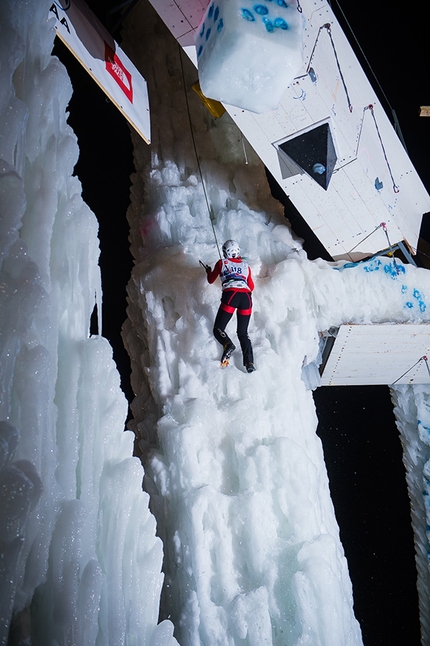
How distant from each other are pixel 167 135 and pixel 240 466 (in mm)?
3974

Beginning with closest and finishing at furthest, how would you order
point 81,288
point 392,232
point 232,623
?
point 81,288, point 232,623, point 392,232

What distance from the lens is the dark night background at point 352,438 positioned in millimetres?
9352

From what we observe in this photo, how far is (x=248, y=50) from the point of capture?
445 cm

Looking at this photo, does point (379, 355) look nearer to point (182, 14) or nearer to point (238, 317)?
point (238, 317)

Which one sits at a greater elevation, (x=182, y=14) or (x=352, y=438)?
(x=182, y=14)

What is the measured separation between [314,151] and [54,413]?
157 inches

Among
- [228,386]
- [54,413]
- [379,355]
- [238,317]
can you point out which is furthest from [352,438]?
[54,413]

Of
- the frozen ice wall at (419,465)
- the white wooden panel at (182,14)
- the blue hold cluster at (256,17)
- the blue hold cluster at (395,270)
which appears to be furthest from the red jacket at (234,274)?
the frozen ice wall at (419,465)

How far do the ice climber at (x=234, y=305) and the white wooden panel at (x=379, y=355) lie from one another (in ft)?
4.30

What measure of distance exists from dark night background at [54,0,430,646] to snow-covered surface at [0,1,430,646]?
2.40m

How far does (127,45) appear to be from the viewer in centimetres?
727

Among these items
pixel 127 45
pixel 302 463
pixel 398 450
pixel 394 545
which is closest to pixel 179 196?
pixel 127 45

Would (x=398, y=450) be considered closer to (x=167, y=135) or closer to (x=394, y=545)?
(x=394, y=545)

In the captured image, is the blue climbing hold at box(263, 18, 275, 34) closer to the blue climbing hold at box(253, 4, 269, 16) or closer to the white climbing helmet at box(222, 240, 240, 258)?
the blue climbing hold at box(253, 4, 269, 16)
